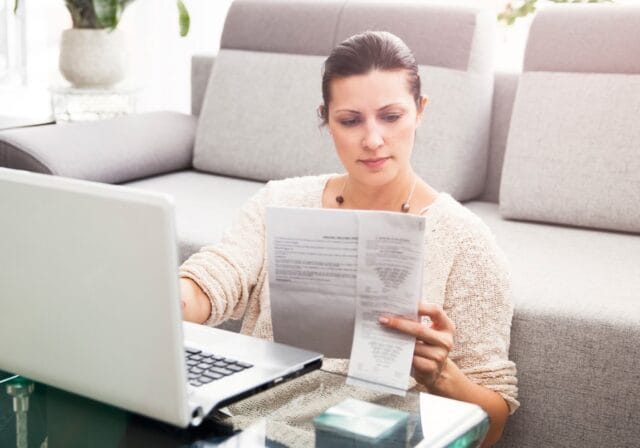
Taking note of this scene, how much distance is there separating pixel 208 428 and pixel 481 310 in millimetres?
525

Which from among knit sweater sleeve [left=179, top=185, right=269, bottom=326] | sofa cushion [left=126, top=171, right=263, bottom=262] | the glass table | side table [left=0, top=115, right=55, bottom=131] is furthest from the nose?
side table [left=0, top=115, right=55, bottom=131]

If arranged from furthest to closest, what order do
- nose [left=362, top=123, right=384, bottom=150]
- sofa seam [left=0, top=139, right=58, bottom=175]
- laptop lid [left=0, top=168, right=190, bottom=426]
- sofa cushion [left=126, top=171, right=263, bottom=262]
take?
sofa seam [left=0, top=139, right=58, bottom=175], sofa cushion [left=126, top=171, right=263, bottom=262], nose [left=362, top=123, right=384, bottom=150], laptop lid [left=0, top=168, right=190, bottom=426]

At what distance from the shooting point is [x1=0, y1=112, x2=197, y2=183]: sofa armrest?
2.41 metres

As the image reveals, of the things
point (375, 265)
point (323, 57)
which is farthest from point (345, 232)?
point (323, 57)

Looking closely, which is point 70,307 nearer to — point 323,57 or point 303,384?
point 303,384

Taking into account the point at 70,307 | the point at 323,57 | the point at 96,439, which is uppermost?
the point at 323,57

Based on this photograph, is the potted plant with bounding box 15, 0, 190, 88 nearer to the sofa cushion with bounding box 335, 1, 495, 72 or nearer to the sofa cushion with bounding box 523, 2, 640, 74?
the sofa cushion with bounding box 335, 1, 495, 72

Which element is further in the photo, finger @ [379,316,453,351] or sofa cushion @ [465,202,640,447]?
sofa cushion @ [465,202,640,447]

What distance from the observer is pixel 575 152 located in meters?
2.19

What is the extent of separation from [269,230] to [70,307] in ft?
1.12

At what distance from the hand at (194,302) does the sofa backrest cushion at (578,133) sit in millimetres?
1055

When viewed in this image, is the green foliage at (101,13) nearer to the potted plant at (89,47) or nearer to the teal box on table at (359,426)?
the potted plant at (89,47)

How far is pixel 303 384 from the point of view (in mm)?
1194

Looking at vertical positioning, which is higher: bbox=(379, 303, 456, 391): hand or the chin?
the chin
